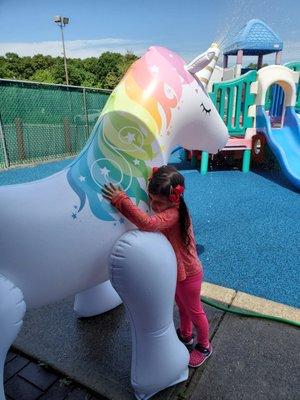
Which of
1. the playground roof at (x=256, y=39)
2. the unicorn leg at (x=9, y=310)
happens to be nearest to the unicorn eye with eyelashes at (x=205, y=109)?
the unicorn leg at (x=9, y=310)

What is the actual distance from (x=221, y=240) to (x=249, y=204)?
1.62m

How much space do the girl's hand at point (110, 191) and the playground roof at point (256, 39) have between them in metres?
12.0

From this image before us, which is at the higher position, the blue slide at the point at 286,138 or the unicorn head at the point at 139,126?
the unicorn head at the point at 139,126

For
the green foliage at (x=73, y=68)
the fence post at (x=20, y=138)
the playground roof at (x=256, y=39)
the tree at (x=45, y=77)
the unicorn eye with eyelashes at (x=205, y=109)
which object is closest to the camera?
the unicorn eye with eyelashes at (x=205, y=109)

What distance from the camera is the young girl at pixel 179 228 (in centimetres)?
159

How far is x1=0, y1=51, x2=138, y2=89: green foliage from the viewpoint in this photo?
4128cm

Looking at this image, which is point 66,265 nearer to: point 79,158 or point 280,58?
point 79,158

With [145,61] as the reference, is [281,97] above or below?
below

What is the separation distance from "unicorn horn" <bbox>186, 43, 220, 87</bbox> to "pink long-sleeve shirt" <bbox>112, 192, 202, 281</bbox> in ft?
3.17

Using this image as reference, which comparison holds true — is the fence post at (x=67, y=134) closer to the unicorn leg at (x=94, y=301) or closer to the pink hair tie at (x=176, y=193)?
the unicorn leg at (x=94, y=301)

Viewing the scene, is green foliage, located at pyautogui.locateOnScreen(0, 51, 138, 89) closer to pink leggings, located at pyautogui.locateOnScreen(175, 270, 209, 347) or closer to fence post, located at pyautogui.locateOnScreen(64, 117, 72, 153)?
fence post, located at pyautogui.locateOnScreen(64, 117, 72, 153)

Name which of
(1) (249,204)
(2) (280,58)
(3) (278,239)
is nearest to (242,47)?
(2) (280,58)

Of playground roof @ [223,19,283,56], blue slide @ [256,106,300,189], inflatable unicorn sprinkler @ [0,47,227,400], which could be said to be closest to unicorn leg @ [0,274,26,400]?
inflatable unicorn sprinkler @ [0,47,227,400]

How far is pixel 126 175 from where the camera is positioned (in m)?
1.67
